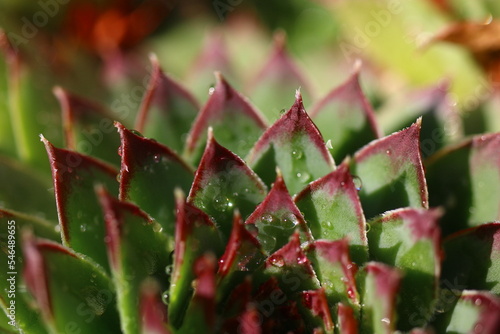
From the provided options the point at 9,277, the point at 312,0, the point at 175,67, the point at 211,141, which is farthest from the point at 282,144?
the point at 312,0

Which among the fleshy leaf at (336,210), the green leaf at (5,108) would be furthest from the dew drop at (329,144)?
the green leaf at (5,108)

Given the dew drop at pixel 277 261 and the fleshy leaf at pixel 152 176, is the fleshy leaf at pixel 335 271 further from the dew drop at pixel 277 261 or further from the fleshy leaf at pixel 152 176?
the fleshy leaf at pixel 152 176

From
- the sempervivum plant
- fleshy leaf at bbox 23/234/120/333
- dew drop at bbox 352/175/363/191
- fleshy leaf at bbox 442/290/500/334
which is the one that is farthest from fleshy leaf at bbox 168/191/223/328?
fleshy leaf at bbox 442/290/500/334

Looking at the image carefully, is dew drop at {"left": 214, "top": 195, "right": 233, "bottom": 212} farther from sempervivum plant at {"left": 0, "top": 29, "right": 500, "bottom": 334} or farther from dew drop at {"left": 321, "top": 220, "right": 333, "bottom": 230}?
dew drop at {"left": 321, "top": 220, "right": 333, "bottom": 230}

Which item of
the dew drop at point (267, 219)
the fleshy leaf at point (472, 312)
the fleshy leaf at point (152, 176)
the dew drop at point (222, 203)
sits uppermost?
the fleshy leaf at point (152, 176)

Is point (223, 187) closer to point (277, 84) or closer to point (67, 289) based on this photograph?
point (67, 289)

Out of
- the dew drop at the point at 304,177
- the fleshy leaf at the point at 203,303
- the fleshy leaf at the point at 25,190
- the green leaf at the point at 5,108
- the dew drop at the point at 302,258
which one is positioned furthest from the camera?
the green leaf at the point at 5,108
